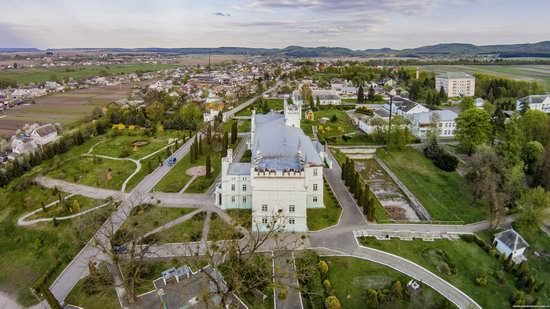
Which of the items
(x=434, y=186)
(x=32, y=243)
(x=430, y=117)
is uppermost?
(x=430, y=117)

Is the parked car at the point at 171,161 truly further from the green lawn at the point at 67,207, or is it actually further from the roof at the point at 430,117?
the roof at the point at 430,117

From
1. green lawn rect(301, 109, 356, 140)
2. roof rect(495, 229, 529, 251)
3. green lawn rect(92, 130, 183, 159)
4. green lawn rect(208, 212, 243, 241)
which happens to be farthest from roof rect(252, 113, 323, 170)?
green lawn rect(92, 130, 183, 159)

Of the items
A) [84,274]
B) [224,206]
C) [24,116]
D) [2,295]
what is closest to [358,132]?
[224,206]

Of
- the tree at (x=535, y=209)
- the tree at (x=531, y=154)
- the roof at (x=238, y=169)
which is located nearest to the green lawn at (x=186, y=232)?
the roof at (x=238, y=169)

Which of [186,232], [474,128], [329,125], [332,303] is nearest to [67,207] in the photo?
[186,232]

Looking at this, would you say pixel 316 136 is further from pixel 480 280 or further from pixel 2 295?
pixel 2 295

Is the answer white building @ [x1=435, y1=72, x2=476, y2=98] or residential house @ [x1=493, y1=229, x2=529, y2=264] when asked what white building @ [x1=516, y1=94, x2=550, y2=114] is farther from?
residential house @ [x1=493, y1=229, x2=529, y2=264]

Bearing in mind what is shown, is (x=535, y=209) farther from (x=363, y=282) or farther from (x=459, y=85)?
(x=459, y=85)
